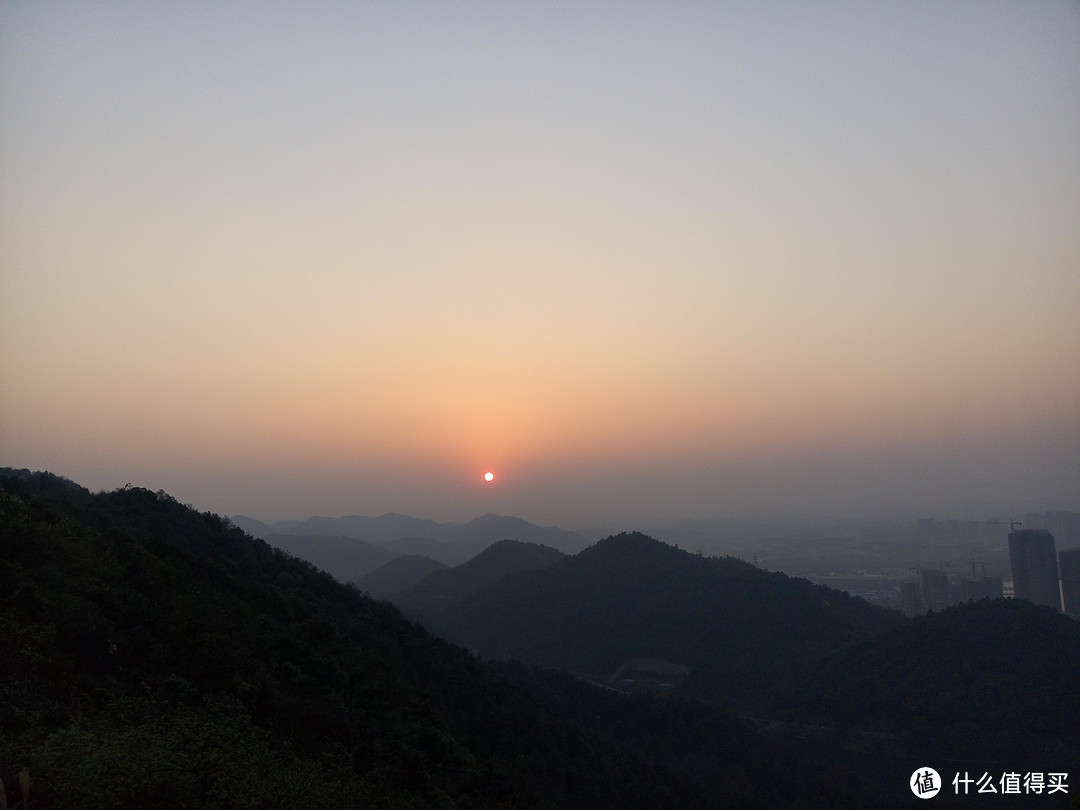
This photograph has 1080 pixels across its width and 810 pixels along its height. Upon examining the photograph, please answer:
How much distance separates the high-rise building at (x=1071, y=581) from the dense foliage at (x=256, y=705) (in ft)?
101

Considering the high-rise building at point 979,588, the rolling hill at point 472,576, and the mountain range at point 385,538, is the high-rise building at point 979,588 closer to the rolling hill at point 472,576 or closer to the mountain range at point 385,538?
the rolling hill at point 472,576

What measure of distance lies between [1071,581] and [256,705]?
174 feet

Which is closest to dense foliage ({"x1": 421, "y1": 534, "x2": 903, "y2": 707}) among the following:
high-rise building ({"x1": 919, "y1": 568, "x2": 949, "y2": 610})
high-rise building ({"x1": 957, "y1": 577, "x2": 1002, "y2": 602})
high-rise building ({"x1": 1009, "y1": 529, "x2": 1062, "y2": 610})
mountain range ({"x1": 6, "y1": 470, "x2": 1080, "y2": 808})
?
mountain range ({"x1": 6, "y1": 470, "x2": 1080, "y2": 808})

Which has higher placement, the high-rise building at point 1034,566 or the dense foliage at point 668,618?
the high-rise building at point 1034,566

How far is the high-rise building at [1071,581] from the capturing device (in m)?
45.1

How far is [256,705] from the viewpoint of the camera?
407 inches

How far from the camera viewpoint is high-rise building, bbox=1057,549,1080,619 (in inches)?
1774

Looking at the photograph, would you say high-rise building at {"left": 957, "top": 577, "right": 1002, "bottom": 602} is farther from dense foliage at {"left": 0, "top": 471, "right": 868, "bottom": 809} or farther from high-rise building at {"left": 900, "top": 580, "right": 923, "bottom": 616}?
dense foliage at {"left": 0, "top": 471, "right": 868, "bottom": 809}

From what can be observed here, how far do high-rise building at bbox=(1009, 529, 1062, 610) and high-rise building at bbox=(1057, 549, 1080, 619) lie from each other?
4.97ft

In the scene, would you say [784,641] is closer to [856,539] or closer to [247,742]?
[247,742]

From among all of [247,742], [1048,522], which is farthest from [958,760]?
[1048,522]

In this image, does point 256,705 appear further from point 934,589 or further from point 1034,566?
point 934,589

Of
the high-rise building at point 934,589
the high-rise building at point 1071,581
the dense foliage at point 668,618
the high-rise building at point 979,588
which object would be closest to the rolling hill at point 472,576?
the dense foliage at point 668,618

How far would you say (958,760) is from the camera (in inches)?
965
